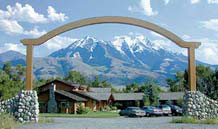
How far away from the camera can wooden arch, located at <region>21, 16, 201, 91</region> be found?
19484 mm

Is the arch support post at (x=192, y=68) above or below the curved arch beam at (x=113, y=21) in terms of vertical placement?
below

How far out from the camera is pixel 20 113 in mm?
19766

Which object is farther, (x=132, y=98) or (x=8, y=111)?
(x=132, y=98)

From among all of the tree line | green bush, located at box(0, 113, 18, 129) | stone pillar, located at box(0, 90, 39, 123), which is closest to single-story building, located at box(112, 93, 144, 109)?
the tree line

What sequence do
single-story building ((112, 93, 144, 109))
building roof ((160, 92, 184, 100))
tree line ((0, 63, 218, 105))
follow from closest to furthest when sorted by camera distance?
tree line ((0, 63, 218, 105)) → building roof ((160, 92, 184, 100)) → single-story building ((112, 93, 144, 109))

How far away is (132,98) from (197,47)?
177 feet

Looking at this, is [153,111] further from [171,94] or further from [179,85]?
[179,85]

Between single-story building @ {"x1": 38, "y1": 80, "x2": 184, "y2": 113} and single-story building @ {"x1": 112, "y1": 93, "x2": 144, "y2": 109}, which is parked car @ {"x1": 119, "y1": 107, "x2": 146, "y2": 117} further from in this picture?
single-story building @ {"x1": 112, "y1": 93, "x2": 144, "y2": 109}

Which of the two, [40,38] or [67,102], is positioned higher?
[40,38]

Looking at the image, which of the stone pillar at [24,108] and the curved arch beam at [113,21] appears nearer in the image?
the curved arch beam at [113,21]

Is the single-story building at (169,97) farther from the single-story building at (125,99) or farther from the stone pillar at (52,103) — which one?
the stone pillar at (52,103)

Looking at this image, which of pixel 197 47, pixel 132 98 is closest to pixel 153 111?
pixel 197 47

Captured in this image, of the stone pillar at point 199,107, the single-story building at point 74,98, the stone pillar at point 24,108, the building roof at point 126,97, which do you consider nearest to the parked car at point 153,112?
the single-story building at point 74,98

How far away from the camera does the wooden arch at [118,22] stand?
19484 millimetres
